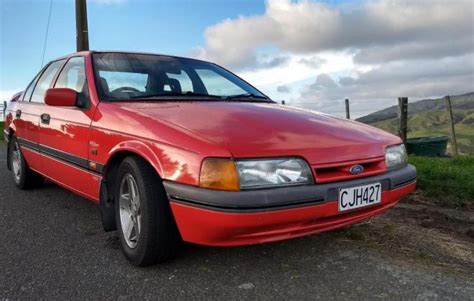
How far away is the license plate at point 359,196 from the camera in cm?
246

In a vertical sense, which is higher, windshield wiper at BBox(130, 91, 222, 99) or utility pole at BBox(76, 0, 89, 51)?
utility pole at BBox(76, 0, 89, 51)

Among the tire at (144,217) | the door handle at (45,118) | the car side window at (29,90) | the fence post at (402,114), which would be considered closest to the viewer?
the tire at (144,217)

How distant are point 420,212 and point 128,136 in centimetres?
271

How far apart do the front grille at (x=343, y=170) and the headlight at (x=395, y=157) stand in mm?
138

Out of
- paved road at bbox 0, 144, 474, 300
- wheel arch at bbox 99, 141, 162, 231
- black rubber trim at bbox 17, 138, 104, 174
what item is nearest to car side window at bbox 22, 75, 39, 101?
black rubber trim at bbox 17, 138, 104, 174

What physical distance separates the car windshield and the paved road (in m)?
1.12

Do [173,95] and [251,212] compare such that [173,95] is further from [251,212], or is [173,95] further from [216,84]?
[251,212]

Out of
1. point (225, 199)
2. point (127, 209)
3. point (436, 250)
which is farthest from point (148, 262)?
point (436, 250)

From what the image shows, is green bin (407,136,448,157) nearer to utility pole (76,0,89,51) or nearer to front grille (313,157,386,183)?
utility pole (76,0,89,51)

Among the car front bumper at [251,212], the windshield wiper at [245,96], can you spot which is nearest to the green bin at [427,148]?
the windshield wiper at [245,96]

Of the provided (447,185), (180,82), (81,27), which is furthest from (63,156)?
(81,27)

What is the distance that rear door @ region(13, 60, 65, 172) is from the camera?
4273 mm

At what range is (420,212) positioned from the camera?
3.96 metres

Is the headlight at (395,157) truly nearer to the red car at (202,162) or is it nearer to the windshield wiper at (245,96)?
the red car at (202,162)
